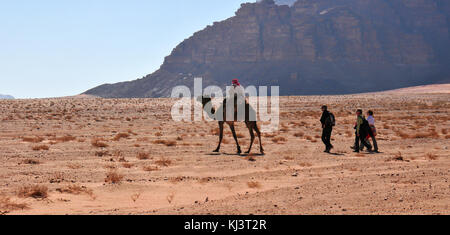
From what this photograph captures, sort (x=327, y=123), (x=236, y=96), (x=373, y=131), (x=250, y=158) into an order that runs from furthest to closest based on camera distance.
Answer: (x=373, y=131), (x=327, y=123), (x=236, y=96), (x=250, y=158)

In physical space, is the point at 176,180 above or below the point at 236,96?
below

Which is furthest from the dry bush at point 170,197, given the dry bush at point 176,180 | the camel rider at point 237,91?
the camel rider at point 237,91

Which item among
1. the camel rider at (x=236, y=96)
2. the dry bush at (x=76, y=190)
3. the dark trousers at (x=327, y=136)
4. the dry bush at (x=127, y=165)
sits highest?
the camel rider at (x=236, y=96)

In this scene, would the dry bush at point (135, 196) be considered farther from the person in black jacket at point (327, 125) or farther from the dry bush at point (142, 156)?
the person in black jacket at point (327, 125)

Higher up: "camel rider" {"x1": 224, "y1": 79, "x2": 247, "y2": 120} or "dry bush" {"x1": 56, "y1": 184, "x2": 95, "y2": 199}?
"camel rider" {"x1": 224, "y1": 79, "x2": 247, "y2": 120}

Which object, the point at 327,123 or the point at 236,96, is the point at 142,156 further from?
the point at 327,123

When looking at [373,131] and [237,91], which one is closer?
[237,91]

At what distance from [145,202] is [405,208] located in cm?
416

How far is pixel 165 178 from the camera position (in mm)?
10391

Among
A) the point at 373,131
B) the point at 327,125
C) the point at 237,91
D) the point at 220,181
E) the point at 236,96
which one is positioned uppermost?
the point at 237,91

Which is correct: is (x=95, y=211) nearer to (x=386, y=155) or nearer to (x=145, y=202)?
(x=145, y=202)

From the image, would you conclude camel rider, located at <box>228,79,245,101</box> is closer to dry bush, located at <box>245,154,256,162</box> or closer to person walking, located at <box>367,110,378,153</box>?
dry bush, located at <box>245,154,256,162</box>

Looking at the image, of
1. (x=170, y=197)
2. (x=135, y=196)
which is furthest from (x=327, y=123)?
(x=135, y=196)

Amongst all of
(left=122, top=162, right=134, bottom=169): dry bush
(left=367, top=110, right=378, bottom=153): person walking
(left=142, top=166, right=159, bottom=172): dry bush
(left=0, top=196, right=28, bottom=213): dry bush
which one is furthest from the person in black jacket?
(left=0, top=196, right=28, bottom=213): dry bush
